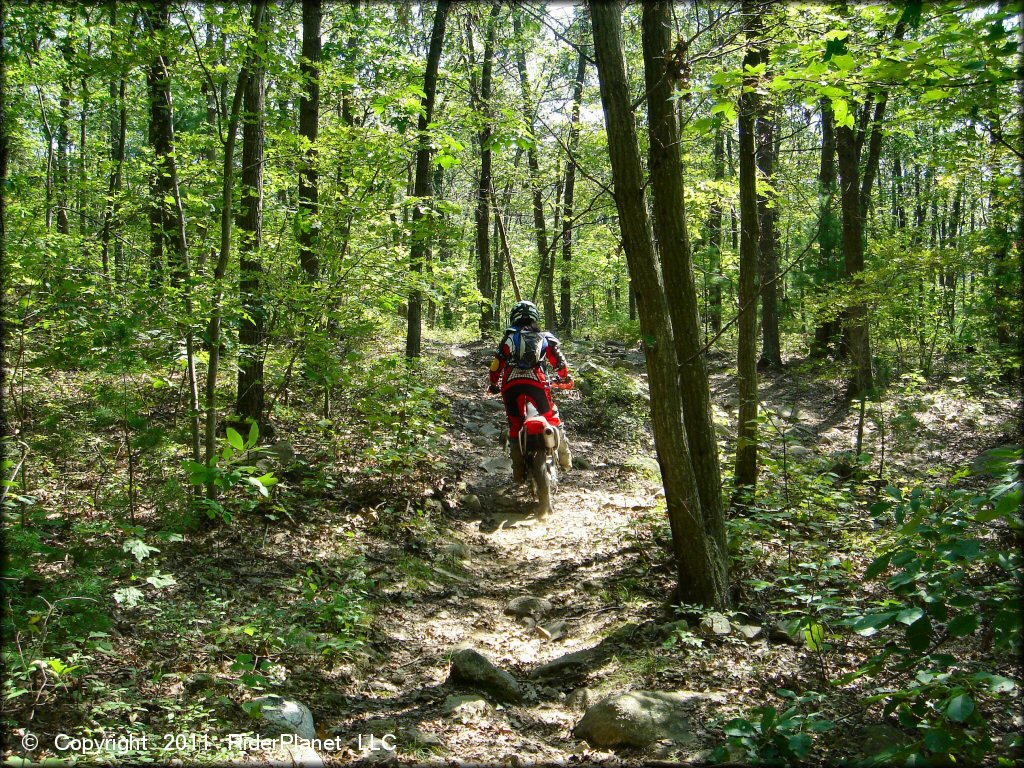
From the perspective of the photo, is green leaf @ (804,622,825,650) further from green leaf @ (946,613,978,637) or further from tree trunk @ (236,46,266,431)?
tree trunk @ (236,46,266,431)

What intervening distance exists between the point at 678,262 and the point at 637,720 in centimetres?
316

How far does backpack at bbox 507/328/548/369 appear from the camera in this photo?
7547mm

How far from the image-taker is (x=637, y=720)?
3.13 meters

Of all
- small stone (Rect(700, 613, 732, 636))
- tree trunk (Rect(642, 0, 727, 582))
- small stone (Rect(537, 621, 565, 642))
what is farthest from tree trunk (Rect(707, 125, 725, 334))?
small stone (Rect(700, 613, 732, 636))

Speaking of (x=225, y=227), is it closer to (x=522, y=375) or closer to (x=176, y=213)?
(x=176, y=213)

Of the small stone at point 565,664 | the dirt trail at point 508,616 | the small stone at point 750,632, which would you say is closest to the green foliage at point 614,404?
the dirt trail at point 508,616

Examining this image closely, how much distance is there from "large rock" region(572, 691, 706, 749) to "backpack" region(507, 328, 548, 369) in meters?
4.63

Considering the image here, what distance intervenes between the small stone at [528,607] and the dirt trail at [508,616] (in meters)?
0.06

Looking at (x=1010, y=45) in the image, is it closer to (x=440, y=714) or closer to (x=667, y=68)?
(x=667, y=68)

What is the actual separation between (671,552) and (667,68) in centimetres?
394

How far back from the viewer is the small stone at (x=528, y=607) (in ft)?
16.8

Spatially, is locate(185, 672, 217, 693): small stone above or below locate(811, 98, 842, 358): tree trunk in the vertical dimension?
below

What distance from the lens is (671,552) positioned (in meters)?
5.47

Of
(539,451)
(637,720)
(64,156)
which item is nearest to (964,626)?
(637,720)
